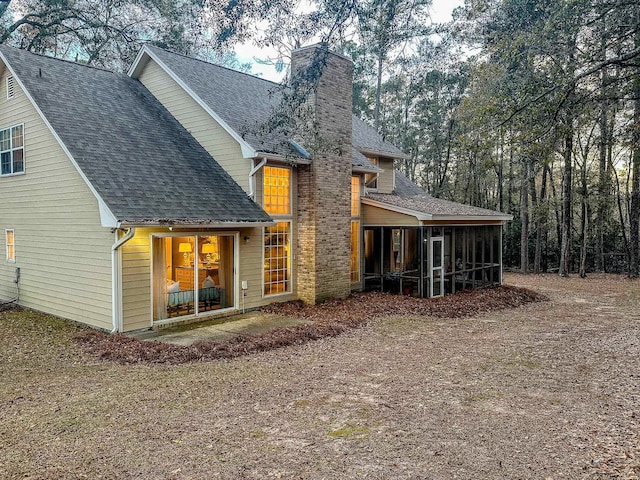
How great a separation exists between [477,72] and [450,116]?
17.0 m

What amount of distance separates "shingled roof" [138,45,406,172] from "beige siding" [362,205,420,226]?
52.5 inches

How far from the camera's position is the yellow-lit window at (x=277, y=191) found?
11867mm

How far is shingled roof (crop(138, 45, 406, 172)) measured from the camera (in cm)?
1162

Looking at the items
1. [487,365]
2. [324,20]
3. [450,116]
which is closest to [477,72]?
[324,20]

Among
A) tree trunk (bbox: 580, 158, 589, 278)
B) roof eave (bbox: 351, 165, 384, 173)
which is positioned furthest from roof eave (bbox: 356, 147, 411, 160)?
tree trunk (bbox: 580, 158, 589, 278)

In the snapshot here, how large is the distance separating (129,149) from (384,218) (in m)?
7.53

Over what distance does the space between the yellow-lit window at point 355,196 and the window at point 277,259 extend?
301 centimetres

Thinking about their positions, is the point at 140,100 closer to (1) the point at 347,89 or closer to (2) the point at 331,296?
(1) the point at 347,89

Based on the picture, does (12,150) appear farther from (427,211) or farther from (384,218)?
(427,211)

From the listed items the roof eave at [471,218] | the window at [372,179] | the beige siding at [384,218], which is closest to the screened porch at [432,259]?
the beige siding at [384,218]

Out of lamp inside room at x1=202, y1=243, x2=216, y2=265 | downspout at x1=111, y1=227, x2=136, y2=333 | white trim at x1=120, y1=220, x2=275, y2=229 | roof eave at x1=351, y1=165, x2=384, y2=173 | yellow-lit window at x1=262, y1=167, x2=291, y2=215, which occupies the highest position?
roof eave at x1=351, y1=165, x2=384, y2=173

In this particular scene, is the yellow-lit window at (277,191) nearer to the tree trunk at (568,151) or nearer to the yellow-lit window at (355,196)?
the yellow-lit window at (355,196)

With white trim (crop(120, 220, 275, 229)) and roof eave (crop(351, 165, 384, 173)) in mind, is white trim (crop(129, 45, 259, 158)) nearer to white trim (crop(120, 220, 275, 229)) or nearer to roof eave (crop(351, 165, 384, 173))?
white trim (crop(120, 220, 275, 229))

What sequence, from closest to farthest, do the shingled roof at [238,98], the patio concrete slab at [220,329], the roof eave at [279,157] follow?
the patio concrete slab at [220,329] → the roof eave at [279,157] → the shingled roof at [238,98]
